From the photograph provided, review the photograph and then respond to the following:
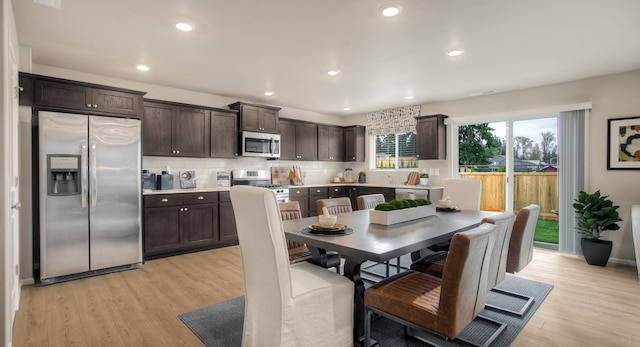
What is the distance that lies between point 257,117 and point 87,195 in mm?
2703

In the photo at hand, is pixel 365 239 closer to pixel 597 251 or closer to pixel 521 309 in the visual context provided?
pixel 521 309

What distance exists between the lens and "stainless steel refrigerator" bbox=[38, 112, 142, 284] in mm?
3412

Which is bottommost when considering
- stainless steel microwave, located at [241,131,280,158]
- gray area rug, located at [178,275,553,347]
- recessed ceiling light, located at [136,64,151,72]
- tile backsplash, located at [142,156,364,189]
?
gray area rug, located at [178,275,553,347]

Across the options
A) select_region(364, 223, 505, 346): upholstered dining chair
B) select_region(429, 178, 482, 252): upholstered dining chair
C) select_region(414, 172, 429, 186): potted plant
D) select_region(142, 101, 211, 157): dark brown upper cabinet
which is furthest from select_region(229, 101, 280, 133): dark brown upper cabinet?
select_region(364, 223, 505, 346): upholstered dining chair

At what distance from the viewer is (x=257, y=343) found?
194 cm

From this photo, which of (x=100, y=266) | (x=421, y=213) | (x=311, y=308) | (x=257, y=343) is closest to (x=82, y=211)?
(x=100, y=266)

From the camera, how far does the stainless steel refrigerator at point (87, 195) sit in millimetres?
3412

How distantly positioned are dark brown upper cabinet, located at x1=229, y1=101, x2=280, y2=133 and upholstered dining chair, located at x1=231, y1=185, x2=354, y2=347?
3647mm

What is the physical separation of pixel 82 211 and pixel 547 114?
243 inches

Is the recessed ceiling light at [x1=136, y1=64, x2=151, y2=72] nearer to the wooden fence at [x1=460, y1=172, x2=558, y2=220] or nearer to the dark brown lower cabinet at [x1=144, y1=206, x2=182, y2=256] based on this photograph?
the dark brown lower cabinet at [x1=144, y1=206, x2=182, y2=256]

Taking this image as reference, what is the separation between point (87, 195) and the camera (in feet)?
11.8

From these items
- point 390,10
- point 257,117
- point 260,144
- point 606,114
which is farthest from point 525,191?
point 257,117

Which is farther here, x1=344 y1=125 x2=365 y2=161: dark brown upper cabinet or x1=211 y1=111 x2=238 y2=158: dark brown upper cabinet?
x1=344 y1=125 x2=365 y2=161: dark brown upper cabinet

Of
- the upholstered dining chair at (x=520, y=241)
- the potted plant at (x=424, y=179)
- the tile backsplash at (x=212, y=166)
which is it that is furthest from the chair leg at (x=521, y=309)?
the tile backsplash at (x=212, y=166)
